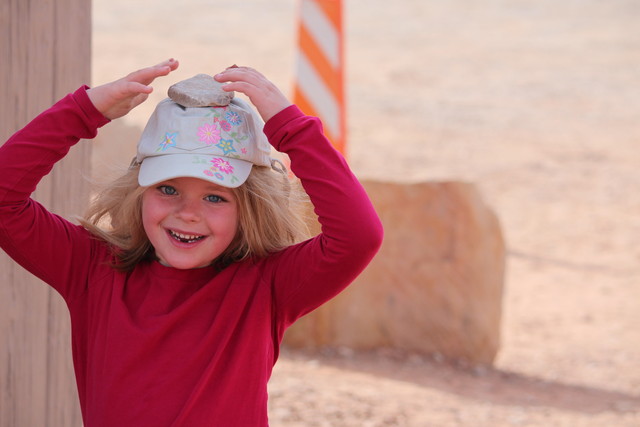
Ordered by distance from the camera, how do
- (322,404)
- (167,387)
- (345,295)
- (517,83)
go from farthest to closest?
1. (517,83)
2. (345,295)
3. (322,404)
4. (167,387)

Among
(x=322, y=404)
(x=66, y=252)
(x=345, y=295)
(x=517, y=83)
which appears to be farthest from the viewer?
(x=517, y=83)

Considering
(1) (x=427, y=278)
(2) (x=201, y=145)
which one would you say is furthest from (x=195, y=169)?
(1) (x=427, y=278)

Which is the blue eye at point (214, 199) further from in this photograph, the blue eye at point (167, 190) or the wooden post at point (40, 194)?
the wooden post at point (40, 194)

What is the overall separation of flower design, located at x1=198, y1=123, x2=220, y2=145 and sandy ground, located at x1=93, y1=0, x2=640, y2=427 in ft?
6.79

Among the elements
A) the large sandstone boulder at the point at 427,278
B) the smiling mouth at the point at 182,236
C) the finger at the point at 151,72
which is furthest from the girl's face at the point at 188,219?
the large sandstone boulder at the point at 427,278

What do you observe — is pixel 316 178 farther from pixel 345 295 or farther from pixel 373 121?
pixel 373 121

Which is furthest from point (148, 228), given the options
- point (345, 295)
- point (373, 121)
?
point (373, 121)

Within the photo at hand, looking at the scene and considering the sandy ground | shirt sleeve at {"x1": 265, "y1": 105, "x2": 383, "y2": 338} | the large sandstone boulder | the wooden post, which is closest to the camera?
shirt sleeve at {"x1": 265, "y1": 105, "x2": 383, "y2": 338}

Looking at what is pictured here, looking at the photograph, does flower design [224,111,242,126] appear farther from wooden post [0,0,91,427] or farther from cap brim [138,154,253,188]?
wooden post [0,0,91,427]

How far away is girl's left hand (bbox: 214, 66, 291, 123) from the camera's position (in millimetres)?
2074

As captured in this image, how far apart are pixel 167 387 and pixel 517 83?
39.3 feet

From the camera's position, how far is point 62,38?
2.71 m

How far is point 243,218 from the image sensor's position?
85.6 inches

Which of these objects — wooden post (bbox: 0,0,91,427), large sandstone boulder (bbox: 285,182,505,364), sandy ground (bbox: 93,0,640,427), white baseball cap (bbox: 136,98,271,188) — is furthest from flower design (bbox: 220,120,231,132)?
large sandstone boulder (bbox: 285,182,505,364)
